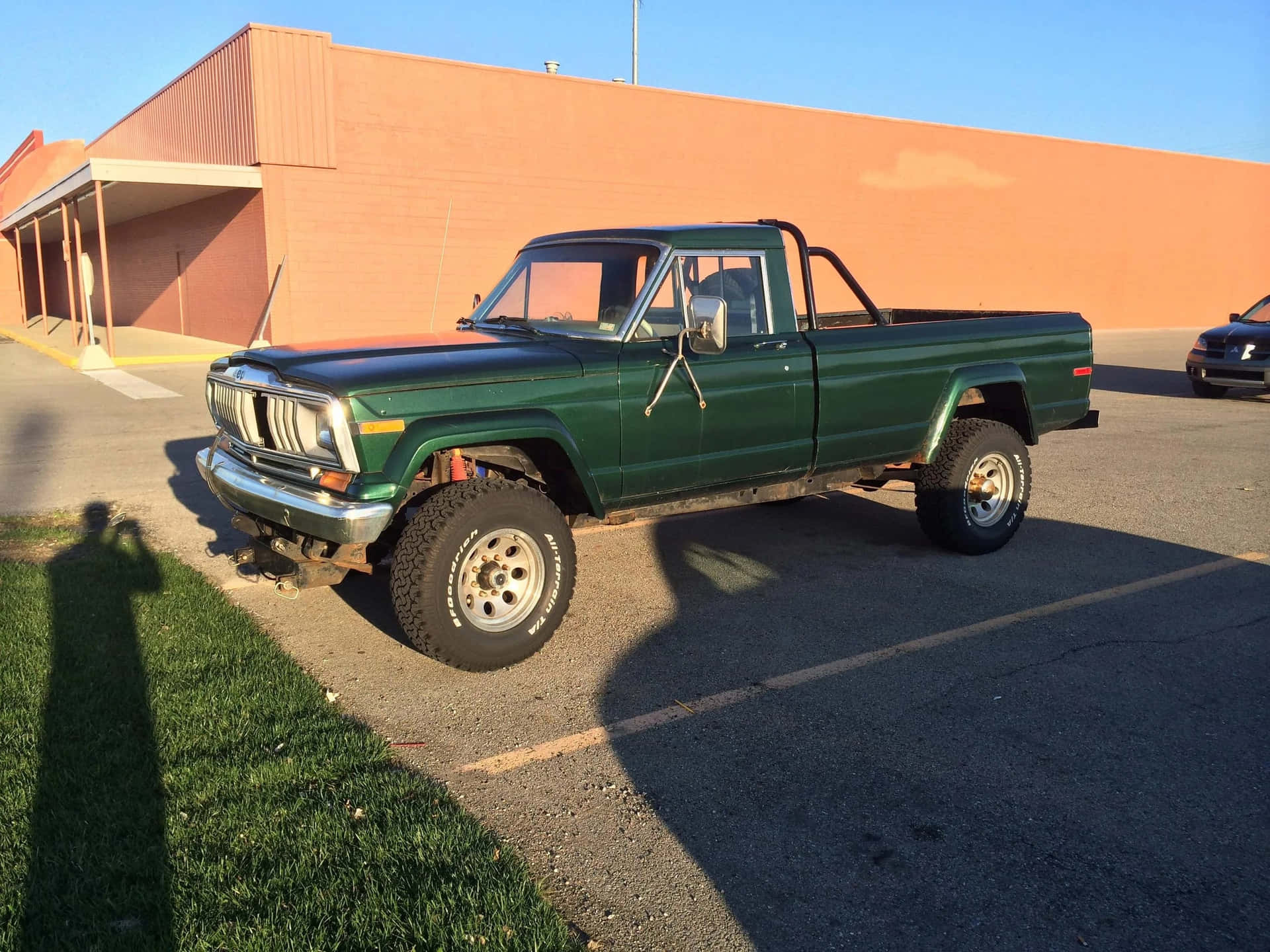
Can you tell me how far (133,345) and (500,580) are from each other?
75.0 feet

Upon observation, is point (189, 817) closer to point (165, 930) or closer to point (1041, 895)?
point (165, 930)

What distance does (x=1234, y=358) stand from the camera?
15.0m

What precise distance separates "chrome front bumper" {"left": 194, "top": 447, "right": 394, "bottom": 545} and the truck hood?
491 mm

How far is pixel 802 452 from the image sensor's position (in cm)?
606

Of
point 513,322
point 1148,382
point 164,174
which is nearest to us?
point 513,322

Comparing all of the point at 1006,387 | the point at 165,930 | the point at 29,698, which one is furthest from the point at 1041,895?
the point at 1006,387

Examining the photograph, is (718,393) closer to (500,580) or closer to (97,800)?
(500,580)

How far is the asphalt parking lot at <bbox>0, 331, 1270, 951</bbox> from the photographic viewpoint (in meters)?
3.14

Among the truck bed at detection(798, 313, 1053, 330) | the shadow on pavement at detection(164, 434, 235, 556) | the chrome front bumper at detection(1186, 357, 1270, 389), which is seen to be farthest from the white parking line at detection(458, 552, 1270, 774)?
the chrome front bumper at detection(1186, 357, 1270, 389)

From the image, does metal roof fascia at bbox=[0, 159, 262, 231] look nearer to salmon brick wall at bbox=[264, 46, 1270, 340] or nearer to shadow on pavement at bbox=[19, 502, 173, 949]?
salmon brick wall at bbox=[264, 46, 1270, 340]

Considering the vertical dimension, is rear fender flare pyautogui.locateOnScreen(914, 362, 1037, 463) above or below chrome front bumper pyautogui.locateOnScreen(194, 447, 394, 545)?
above

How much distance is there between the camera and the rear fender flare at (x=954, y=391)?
21.7ft

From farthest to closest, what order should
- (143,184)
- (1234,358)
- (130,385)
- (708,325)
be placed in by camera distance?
(143,184), (130,385), (1234,358), (708,325)

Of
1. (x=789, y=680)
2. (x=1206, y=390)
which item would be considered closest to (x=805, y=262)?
(x=789, y=680)
